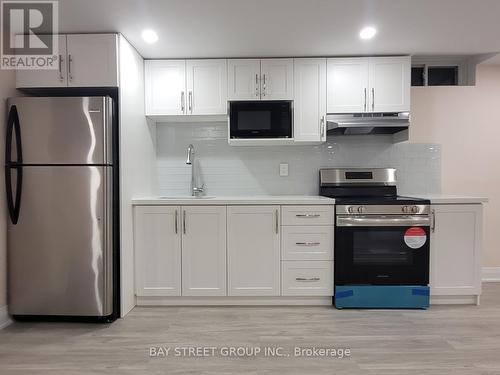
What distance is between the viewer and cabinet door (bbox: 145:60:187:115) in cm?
324

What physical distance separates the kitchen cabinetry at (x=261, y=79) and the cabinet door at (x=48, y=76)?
1.39 m

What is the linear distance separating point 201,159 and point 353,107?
5.24 ft

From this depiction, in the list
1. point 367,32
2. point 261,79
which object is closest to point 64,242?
point 261,79

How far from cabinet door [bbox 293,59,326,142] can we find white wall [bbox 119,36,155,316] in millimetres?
1441

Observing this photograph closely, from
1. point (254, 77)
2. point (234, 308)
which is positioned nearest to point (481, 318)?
point (234, 308)

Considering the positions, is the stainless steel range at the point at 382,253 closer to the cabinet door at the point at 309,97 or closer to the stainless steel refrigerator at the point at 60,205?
the cabinet door at the point at 309,97

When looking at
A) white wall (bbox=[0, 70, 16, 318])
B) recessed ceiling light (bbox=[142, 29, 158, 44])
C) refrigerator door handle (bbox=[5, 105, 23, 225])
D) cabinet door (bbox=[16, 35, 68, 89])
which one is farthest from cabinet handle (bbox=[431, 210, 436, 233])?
white wall (bbox=[0, 70, 16, 318])

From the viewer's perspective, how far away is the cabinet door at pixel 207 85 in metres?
3.23

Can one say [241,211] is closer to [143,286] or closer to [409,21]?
[143,286]

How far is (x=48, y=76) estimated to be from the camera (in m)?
2.73

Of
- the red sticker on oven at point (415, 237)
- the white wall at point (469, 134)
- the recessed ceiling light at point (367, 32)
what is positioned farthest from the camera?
the white wall at point (469, 134)

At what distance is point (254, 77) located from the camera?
3213 millimetres

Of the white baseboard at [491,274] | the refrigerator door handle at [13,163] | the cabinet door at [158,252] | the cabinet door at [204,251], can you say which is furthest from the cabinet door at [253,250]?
the white baseboard at [491,274]

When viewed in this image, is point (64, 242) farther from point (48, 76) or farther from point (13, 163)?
point (48, 76)
